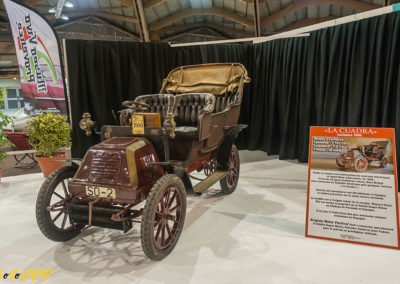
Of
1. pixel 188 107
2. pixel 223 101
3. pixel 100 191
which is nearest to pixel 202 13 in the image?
pixel 223 101

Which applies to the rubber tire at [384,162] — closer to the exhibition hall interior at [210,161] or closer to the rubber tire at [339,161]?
the exhibition hall interior at [210,161]

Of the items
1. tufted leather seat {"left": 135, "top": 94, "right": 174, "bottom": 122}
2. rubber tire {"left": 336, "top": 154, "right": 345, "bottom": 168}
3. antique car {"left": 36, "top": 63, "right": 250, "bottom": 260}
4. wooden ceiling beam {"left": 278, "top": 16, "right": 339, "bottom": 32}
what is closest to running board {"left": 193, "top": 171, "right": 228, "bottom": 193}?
antique car {"left": 36, "top": 63, "right": 250, "bottom": 260}

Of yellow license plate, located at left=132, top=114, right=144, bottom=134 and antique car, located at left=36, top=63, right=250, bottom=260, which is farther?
yellow license plate, located at left=132, top=114, right=144, bottom=134

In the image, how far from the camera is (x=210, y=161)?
390cm

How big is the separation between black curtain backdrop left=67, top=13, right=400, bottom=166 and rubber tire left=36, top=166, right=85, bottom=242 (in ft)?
8.58

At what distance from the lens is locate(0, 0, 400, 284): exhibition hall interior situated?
7.18 ft

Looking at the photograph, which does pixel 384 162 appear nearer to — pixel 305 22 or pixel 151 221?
pixel 151 221

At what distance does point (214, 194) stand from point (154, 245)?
1.71 m

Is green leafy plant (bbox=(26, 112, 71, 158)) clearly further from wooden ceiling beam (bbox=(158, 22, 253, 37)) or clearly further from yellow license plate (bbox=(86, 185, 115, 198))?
wooden ceiling beam (bbox=(158, 22, 253, 37))

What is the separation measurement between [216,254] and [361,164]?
138cm

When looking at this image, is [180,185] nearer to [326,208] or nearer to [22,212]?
[326,208]

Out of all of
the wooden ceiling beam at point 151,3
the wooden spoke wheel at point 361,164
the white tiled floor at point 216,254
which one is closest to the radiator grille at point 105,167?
the white tiled floor at point 216,254

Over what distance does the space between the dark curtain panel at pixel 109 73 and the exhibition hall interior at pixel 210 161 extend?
0.02 meters

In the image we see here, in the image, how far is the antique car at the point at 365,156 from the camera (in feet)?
7.58
